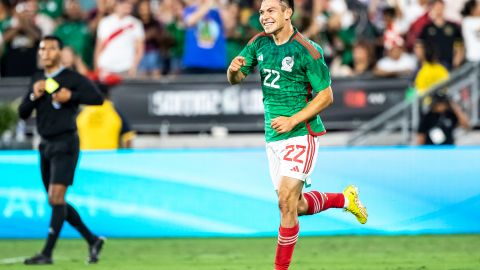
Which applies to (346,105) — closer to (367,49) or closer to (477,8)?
(367,49)

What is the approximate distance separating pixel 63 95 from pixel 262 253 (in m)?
2.87

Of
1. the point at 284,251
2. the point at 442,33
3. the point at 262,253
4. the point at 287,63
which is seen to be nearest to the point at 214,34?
the point at 442,33

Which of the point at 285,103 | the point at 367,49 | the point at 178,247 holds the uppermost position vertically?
the point at 285,103

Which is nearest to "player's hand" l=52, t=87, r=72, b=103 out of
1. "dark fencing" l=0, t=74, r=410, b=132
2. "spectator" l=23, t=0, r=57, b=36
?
"dark fencing" l=0, t=74, r=410, b=132

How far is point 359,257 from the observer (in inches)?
498

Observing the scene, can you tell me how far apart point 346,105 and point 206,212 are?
160 inches

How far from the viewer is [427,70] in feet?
59.9

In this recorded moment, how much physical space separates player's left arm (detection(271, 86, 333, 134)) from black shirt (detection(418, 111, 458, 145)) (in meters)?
7.82

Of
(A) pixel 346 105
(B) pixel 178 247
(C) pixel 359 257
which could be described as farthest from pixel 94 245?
(A) pixel 346 105

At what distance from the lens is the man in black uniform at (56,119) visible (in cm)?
1228

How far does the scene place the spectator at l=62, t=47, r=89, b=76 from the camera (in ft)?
54.3

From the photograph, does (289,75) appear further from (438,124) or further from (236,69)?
(438,124)

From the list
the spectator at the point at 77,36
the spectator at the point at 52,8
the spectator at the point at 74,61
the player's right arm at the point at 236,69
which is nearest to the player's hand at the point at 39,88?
the player's right arm at the point at 236,69

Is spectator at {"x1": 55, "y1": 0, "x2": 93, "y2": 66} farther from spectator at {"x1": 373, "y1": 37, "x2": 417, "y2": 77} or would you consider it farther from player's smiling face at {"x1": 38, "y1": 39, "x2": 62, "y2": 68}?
player's smiling face at {"x1": 38, "y1": 39, "x2": 62, "y2": 68}
